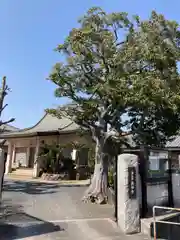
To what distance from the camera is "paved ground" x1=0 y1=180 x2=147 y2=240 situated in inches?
237

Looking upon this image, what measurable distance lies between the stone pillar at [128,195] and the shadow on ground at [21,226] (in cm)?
181

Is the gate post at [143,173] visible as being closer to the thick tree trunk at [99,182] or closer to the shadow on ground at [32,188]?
the thick tree trunk at [99,182]

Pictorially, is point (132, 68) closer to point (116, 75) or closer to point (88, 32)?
point (116, 75)

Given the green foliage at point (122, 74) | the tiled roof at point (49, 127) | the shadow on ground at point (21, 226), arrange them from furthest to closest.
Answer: the tiled roof at point (49, 127)
the green foliage at point (122, 74)
the shadow on ground at point (21, 226)

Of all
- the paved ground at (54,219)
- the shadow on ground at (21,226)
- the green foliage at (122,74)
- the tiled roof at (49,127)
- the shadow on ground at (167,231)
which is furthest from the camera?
the tiled roof at (49,127)

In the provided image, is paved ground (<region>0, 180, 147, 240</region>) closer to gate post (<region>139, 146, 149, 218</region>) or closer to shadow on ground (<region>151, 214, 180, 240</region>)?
shadow on ground (<region>151, 214, 180, 240</region>)

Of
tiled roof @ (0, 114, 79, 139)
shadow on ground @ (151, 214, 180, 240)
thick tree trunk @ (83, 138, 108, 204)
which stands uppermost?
Result: tiled roof @ (0, 114, 79, 139)

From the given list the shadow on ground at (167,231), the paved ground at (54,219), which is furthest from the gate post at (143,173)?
the paved ground at (54,219)

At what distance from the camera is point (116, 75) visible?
1033 cm

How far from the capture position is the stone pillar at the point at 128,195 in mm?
6816

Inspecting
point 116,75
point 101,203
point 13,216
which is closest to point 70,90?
point 116,75

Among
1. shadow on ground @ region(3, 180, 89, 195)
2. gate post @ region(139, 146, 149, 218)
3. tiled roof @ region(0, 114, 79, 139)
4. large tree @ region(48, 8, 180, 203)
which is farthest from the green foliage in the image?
tiled roof @ region(0, 114, 79, 139)

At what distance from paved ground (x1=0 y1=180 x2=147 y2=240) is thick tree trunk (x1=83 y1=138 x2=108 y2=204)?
492 mm

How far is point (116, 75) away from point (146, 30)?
243cm
